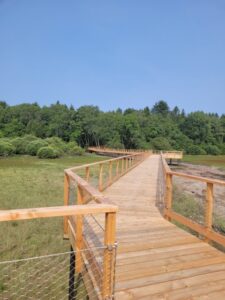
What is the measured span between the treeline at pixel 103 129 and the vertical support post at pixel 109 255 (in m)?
60.9

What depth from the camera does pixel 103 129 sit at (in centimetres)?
6731

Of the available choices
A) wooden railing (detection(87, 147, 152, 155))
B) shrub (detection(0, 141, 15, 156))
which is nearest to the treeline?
wooden railing (detection(87, 147, 152, 155))

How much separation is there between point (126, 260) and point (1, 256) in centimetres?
366

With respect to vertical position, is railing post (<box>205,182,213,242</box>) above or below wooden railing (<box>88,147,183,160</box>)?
above

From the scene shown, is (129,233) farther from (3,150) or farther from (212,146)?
(212,146)

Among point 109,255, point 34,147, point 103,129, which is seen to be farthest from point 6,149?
point 109,255

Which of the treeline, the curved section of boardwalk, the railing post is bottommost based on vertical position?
the curved section of boardwalk

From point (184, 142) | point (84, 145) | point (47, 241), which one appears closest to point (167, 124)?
point (184, 142)

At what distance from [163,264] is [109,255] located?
4.67 feet

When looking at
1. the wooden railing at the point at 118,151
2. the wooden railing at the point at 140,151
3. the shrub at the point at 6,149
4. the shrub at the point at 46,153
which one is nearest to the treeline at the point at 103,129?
the wooden railing at the point at 118,151

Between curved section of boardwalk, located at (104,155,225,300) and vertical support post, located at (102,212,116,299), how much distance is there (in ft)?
1.72

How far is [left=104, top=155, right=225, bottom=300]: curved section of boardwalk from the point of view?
8.63 feet

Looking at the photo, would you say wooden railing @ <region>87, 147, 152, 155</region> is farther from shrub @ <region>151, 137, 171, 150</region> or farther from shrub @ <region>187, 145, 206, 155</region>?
shrub @ <region>187, 145, 206, 155</region>

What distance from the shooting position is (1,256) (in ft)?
19.1
